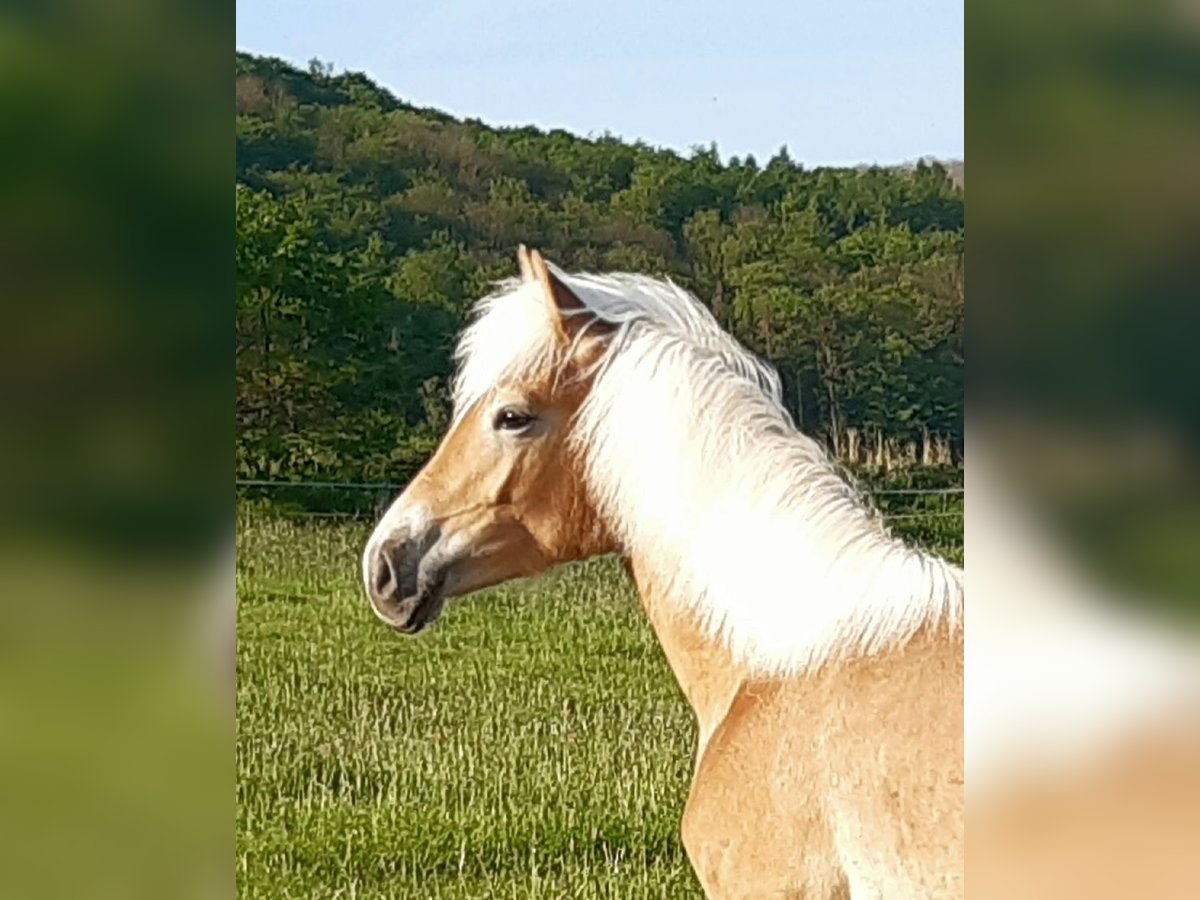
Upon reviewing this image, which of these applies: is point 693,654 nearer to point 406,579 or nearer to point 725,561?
point 725,561

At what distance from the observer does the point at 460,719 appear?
101 inches

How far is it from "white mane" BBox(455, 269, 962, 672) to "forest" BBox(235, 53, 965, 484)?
28 cm

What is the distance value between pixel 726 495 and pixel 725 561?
0.34 ft

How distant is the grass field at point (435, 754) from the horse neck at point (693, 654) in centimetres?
33

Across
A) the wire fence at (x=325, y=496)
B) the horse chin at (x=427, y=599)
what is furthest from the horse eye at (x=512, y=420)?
the wire fence at (x=325, y=496)

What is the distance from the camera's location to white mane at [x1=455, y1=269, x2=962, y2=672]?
2012 millimetres

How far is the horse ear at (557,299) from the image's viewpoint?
84.7 inches

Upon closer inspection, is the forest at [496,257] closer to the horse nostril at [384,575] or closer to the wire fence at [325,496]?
the wire fence at [325,496]

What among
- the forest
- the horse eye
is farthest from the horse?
the forest

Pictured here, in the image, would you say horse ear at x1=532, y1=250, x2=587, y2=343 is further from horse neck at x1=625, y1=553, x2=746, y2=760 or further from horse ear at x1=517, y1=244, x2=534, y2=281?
horse neck at x1=625, y1=553, x2=746, y2=760

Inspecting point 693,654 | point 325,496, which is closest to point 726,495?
point 693,654

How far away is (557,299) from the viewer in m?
2.17

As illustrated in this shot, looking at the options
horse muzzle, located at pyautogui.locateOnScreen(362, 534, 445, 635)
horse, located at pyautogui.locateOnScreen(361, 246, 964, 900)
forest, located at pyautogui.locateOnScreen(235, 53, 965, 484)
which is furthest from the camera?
forest, located at pyautogui.locateOnScreen(235, 53, 965, 484)
